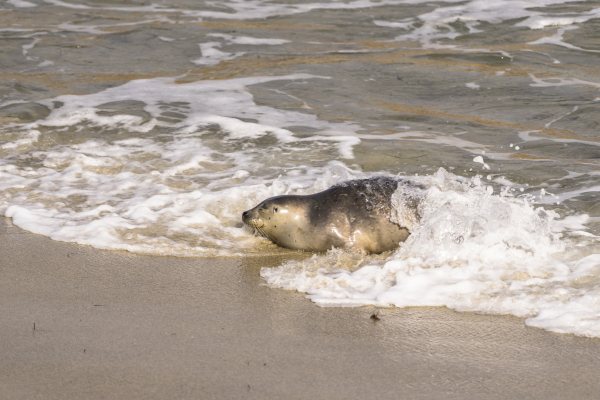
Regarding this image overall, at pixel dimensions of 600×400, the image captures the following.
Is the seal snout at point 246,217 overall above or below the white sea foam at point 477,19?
above

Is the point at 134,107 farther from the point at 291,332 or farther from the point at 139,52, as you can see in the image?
the point at 291,332

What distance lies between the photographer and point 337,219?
18.8 feet

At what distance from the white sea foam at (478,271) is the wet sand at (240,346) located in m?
0.15

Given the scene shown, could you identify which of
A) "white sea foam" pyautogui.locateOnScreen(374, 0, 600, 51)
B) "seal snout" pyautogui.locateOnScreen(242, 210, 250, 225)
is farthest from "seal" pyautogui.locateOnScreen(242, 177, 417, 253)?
"white sea foam" pyautogui.locateOnScreen(374, 0, 600, 51)

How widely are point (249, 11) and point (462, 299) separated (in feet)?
34.9

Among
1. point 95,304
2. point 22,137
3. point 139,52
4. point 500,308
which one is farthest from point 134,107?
point 500,308

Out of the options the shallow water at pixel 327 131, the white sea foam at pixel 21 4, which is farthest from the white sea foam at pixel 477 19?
the white sea foam at pixel 21 4

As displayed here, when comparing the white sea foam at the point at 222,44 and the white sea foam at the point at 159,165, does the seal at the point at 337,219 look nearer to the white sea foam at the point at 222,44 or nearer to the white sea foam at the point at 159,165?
the white sea foam at the point at 159,165

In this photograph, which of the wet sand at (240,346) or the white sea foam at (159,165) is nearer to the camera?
the wet sand at (240,346)

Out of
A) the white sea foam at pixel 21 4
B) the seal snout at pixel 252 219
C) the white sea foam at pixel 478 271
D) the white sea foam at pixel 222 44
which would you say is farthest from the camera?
the white sea foam at pixel 21 4

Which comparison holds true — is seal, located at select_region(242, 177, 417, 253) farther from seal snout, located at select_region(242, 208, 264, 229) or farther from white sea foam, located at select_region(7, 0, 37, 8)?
white sea foam, located at select_region(7, 0, 37, 8)

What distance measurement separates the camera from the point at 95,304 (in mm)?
4809

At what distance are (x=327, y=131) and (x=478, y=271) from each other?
3.69 meters

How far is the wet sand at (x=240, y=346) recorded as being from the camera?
12.5 feet
